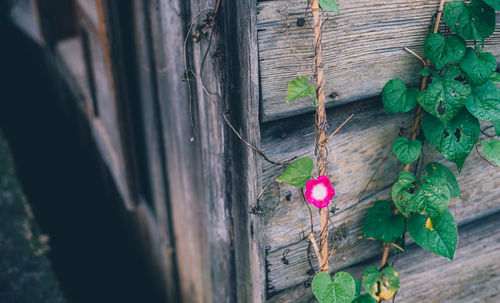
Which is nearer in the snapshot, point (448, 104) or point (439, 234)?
point (448, 104)

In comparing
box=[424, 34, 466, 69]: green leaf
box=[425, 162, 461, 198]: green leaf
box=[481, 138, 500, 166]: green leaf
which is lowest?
box=[425, 162, 461, 198]: green leaf

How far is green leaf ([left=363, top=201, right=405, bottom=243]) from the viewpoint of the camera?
0.98 m

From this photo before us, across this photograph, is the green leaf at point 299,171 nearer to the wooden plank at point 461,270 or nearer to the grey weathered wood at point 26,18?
the wooden plank at point 461,270

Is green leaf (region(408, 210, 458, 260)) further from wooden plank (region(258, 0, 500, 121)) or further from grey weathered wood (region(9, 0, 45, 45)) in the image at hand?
grey weathered wood (region(9, 0, 45, 45))

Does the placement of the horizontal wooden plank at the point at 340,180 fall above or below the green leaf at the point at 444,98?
below

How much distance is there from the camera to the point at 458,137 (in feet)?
2.80

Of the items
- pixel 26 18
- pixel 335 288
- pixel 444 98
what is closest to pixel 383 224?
pixel 335 288

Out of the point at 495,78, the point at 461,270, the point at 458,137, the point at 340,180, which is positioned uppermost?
the point at 495,78

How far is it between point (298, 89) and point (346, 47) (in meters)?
0.15

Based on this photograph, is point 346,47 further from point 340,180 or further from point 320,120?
point 340,180

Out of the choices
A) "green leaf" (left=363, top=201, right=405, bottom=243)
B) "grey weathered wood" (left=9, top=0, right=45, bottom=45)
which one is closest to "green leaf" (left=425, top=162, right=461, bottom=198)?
"green leaf" (left=363, top=201, right=405, bottom=243)

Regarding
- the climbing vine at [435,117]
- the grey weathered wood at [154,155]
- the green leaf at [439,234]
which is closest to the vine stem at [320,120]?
the climbing vine at [435,117]

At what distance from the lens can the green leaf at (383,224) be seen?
38.5 inches

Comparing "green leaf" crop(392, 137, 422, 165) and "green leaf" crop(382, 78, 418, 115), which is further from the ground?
"green leaf" crop(382, 78, 418, 115)
